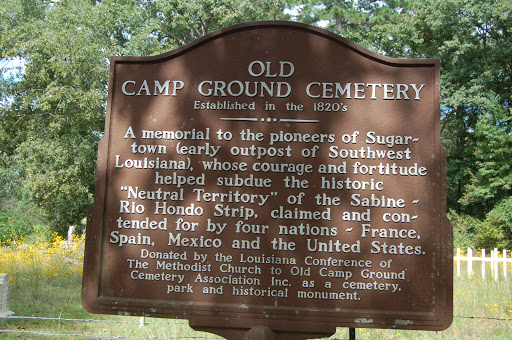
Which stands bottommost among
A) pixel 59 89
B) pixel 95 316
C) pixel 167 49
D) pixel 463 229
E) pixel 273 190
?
pixel 95 316

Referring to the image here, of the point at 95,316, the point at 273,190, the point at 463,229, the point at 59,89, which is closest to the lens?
the point at 273,190

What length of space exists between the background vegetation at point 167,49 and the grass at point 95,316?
8.53 meters

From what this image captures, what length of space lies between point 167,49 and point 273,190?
23.5 meters

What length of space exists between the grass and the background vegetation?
8.53 m

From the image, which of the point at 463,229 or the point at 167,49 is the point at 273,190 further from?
the point at 463,229

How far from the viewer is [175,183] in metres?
3.56

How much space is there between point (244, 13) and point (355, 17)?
8.64m

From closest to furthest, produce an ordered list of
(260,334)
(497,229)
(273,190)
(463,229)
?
(260,334), (273,190), (497,229), (463,229)

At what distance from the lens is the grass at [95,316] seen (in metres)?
6.65

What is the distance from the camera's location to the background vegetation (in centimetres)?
1905

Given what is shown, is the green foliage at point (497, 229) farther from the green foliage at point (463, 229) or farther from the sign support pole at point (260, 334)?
the sign support pole at point (260, 334)

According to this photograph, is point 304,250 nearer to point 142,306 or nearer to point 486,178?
point 142,306

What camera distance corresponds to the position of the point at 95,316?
27.0ft

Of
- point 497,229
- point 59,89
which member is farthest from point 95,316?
point 497,229
